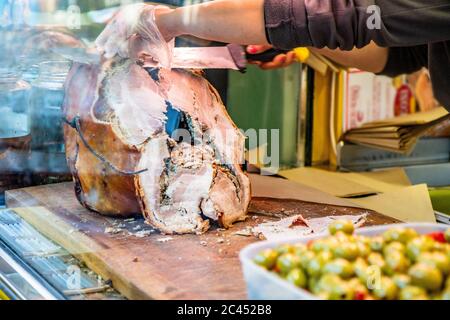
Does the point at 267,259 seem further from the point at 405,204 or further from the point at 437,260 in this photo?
the point at 405,204

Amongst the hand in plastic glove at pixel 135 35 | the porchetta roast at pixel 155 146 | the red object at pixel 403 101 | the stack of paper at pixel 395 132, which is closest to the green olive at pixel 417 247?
the porchetta roast at pixel 155 146

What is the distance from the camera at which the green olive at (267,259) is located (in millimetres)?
1172

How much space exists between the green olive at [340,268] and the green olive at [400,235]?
12 cm

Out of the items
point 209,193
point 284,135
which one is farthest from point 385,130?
point 209,193

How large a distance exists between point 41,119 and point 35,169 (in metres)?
0.15

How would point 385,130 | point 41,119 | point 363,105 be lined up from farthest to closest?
point 363,105 < point 385,130 < point 41,119

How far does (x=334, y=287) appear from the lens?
3.60 ft

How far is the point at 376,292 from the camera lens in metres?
1.11

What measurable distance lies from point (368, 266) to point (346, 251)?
0.04 meters

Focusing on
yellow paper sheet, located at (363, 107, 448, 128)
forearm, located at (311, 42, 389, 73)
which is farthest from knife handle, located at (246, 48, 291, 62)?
yellow paper sheet, located at (363, 107, 448, 128)

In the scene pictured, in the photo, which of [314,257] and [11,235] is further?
[11,235]

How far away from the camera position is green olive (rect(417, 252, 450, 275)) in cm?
111
